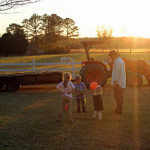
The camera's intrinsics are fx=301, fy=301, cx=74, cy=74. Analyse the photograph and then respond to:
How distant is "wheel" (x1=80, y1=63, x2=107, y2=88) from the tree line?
5421 centimetres

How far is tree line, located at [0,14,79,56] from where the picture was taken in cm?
6900

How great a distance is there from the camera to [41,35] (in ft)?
264

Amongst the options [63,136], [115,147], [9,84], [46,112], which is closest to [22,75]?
[9,84]

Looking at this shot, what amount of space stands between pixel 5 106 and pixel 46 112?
2000 millimetres

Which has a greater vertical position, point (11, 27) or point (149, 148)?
point (11, 27)

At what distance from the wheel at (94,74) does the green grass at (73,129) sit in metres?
3.98

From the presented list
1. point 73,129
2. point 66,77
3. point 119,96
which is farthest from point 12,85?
point 73,129

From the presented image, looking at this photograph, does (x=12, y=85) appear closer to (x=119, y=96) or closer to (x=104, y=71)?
(x=104, y=71)

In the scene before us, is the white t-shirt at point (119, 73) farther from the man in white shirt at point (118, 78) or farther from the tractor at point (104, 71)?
the tractor at point (104, 71)

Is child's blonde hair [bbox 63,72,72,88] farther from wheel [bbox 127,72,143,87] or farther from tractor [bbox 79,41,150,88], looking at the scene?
wheel [bbox 127,72,143,87]

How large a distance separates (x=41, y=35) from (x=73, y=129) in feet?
246

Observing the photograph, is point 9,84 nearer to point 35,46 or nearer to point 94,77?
point 94,77

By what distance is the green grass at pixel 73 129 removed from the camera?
577cm

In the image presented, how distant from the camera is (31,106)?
1040 cm
